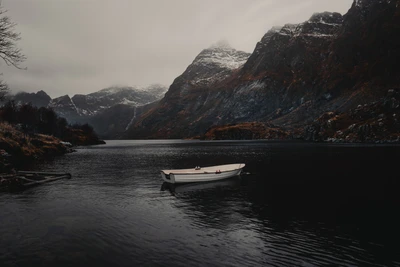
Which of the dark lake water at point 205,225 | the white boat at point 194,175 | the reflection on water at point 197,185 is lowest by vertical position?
the reflection on water at point 197,185

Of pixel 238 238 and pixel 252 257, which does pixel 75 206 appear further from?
pixel 252 257

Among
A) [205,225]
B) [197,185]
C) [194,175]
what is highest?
[194,175]

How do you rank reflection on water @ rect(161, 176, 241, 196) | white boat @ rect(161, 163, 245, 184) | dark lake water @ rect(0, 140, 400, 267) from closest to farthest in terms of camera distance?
dark lake water @ rect(0, 140, 400, 267), reflection on water @ rect(161, 176, 241, 196), white boat @ rect(161, 163, 245, 184)

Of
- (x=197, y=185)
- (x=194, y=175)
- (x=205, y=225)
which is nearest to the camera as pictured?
(x=205, y=225)

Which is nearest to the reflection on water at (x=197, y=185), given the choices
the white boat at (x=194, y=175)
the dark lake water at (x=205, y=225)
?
the dark lake water at (x=205, y=225)

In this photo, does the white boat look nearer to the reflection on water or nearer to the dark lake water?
the reflection on water

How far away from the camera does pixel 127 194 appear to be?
43844mm

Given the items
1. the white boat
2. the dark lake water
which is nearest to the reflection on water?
the dark lake water

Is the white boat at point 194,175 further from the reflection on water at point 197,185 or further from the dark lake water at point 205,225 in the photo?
the dark lake water at point 205,225

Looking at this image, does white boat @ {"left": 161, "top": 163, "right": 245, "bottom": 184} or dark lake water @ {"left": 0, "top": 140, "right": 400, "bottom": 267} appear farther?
white boat @ {"left": 161, "top": 163, "right": 245, "bottom": 184}

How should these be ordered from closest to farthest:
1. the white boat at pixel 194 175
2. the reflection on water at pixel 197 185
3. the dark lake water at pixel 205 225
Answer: the dark lake water at pixel 205 225, the reflection on water at pixel 197 185, the white boat at pixel 194 175

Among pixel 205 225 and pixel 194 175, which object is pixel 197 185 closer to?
pixel 194 175

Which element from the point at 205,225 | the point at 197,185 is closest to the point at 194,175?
the point at 197,185

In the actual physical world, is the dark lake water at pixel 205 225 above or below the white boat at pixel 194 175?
below
